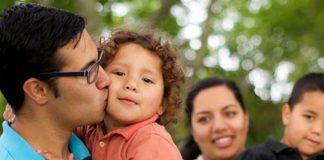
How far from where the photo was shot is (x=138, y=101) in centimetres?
290

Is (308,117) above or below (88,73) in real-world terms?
below

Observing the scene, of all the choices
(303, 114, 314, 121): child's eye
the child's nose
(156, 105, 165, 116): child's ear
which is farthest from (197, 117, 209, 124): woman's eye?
the child's nose

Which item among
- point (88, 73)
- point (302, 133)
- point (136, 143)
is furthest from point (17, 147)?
point (302, 133)

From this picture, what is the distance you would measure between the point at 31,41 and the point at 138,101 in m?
0.62

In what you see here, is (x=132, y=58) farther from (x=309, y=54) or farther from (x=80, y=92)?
(x=309, y=54)

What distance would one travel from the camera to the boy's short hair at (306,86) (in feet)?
14.0

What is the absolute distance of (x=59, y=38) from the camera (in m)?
2.53

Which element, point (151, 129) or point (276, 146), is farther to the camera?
point (276, 146)

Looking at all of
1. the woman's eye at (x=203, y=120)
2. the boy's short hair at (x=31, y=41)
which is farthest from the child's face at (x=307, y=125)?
the boy's short hair at (x=31, y=41)

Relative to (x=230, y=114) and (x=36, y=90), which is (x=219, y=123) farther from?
(x=36, y=90)

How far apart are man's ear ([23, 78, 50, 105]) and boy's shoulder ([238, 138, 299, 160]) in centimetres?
176

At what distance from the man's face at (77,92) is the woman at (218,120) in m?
1.92

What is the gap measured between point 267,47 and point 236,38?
45.3 inches

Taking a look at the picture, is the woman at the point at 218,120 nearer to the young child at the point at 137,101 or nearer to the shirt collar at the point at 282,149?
the shirt collar at the point at 282,149
